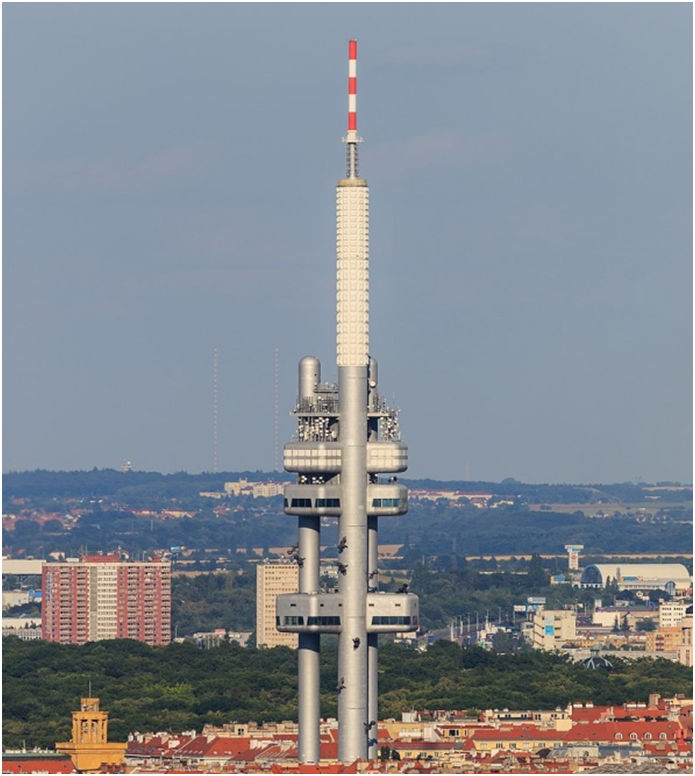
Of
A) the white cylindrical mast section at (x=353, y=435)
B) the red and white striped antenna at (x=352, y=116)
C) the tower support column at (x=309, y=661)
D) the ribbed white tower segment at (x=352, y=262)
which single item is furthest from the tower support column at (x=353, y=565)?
the red and white striped antenna at (x=352, y=116)

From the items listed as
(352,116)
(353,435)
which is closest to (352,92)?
(352,116)

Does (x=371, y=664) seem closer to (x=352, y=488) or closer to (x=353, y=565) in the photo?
(x=353, y=565)

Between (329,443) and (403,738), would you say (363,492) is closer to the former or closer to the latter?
(329,443)

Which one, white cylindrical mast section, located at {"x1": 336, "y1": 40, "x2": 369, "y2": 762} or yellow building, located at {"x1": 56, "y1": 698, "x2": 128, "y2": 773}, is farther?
yellow building, located at {"x1": 56, "y1": 698, "x2": 128, "y2": 773}

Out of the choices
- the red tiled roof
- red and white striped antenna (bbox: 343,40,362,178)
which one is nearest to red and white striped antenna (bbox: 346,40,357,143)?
red and white striped antenna (bbox: 343,40,362,178)

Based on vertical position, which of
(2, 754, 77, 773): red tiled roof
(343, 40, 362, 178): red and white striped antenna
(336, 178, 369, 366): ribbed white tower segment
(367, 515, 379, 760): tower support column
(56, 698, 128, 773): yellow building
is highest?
(343, 40, 362, 178): red and white striped antenna

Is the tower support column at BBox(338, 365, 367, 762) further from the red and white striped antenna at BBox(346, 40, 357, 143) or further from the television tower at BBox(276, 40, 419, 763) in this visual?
the red and white striped antenna at BBox(346, 40, 357, 143)
